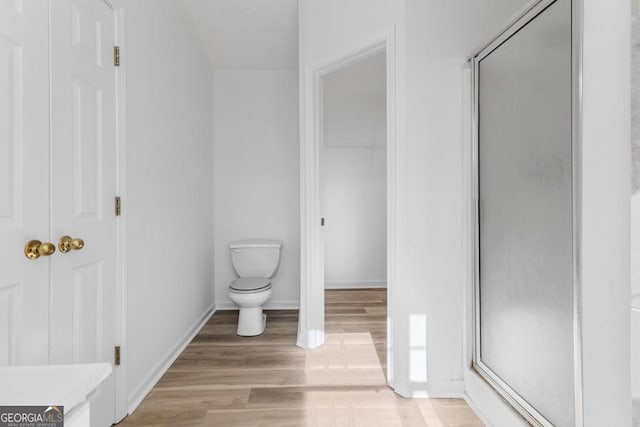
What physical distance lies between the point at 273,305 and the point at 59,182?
2397 mm

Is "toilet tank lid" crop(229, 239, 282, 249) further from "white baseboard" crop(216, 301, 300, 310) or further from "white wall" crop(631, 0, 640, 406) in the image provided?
"white wall" crop(631, 0, 640, 406)

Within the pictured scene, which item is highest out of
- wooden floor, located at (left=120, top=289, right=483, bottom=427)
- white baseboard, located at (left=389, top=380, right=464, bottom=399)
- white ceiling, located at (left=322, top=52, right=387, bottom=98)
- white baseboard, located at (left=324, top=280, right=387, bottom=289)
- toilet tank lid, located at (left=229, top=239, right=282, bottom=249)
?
white ceiling, located at (left=322, top=52, right=387, bottom=98)

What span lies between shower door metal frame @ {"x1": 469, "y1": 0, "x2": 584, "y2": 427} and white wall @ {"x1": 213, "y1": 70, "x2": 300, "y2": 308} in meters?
1.90

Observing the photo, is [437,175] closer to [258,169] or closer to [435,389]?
[435,389]

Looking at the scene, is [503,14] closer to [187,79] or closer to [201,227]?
[187,79]

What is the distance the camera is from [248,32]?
9.23 feet

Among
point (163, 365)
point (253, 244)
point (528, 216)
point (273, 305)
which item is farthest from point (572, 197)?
point (273, 305)

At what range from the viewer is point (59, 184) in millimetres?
1264

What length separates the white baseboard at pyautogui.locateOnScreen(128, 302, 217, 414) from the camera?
5.71 ft

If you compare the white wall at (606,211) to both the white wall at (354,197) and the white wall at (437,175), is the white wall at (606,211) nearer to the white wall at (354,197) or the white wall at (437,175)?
the white wall at (437,175)

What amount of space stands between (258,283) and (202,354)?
0.63 m

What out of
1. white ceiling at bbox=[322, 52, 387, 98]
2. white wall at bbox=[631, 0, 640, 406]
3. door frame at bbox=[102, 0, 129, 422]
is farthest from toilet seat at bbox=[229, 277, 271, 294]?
white wall at bbox=[631, 0, 640, 406]

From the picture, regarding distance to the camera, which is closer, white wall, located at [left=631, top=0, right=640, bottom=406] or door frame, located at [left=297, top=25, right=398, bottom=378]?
white wall, located at [left=631, top=0, right=640, bottom=406]

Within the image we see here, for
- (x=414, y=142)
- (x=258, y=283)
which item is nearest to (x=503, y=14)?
(x=414, y=142)
